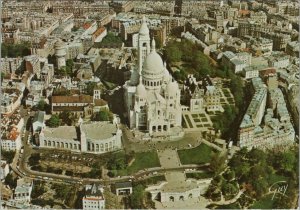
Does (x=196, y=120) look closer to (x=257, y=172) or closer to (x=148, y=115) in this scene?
(x=148, y=115)

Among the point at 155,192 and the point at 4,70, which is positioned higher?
the point at 4,70

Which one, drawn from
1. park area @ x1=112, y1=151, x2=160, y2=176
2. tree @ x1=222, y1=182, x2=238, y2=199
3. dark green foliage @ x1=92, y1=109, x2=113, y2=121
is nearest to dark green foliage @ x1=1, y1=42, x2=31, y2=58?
dark green foliage @ x1=92, y1=109, x2=113, y2=121

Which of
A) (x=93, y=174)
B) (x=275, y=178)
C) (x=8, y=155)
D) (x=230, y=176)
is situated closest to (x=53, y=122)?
(x=8, y=155)

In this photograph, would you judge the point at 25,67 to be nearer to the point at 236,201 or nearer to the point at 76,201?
the point at 76,201

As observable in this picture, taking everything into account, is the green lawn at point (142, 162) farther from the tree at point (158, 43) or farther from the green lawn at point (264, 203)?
the tree at point (158, 43)

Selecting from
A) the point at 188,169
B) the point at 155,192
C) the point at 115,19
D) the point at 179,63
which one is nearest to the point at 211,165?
the point at 188,169

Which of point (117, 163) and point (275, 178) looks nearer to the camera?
point (275, 178)
